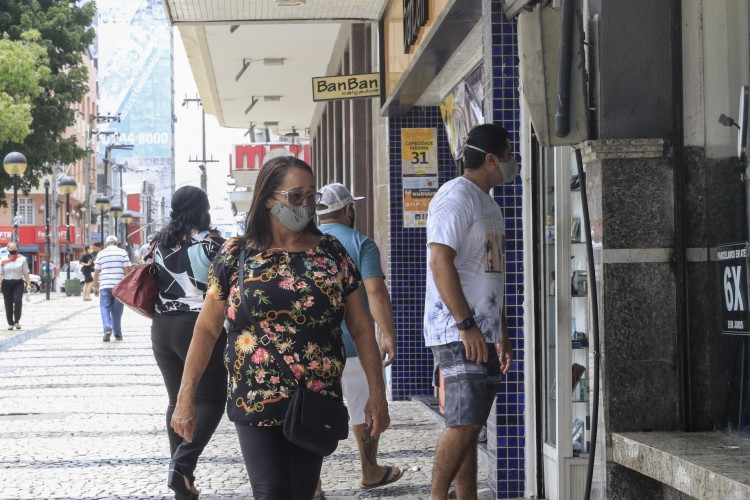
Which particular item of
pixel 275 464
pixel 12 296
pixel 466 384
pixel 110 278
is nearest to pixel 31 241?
pixel 12 296

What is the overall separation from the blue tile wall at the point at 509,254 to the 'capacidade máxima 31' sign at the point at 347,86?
16.2 feet

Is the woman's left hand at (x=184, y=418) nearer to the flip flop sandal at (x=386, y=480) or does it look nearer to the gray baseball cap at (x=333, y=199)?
the gray baseball cap at (x=333, y=199)

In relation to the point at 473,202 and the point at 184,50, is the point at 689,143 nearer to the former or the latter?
the point at 473,202

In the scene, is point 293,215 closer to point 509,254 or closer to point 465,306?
point 465,306

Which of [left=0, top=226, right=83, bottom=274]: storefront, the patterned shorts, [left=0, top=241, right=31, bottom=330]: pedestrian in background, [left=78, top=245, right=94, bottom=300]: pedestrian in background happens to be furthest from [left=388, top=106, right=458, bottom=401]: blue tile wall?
[left=0, top=226, right=83, bottom=274]: storefront

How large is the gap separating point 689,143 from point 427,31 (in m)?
4.10

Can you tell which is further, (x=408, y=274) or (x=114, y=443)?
(x=408, y=274)

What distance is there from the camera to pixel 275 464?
3.92 metres

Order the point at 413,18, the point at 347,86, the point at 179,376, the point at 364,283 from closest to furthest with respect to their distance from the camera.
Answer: the point at 179,376, the point at 364,283, the point at 413,18, the point at 347,86

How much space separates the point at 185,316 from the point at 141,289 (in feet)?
0.91

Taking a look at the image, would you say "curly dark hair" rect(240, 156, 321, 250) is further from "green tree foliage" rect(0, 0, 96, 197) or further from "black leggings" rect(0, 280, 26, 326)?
"green tree foliage" rect(0, 0, 96, 197)

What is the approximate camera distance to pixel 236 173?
33.8 m

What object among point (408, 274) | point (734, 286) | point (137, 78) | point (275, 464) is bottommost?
point (275, 464)

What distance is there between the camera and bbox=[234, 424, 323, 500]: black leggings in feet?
12.8
